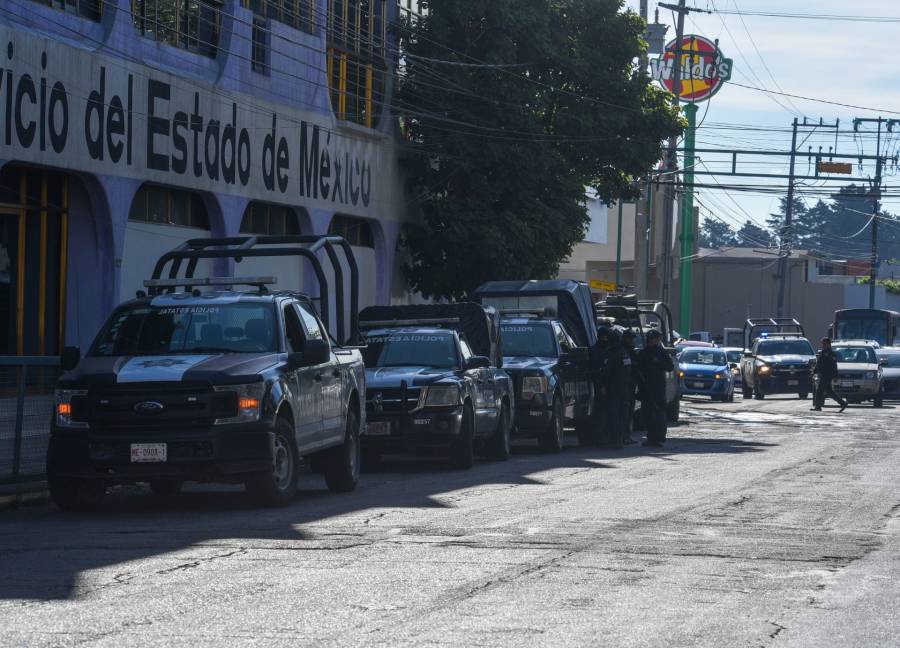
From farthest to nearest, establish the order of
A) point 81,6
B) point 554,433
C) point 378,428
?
point 81,6 < point 554,433 < point 378,428

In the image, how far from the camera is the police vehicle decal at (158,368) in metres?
13.7

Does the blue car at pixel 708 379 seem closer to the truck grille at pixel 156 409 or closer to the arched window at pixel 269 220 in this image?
the arched window at pixel 269 220

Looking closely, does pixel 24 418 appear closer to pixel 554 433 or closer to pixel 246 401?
pixel 246 401

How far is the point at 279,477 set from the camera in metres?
14.3

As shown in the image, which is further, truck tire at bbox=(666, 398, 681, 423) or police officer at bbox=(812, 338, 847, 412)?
police officer at bbox=(812, 338, 847, 412)

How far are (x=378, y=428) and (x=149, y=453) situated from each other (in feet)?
18.8

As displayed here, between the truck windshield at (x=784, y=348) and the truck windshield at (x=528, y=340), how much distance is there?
26202mm

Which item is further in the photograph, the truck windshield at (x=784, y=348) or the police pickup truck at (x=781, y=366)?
the truck windshield at (x=784, y=348)

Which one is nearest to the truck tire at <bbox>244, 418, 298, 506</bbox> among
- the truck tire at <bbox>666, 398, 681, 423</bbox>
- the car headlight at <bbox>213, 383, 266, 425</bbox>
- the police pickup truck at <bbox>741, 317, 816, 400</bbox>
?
the car headlight at <bbox>213, 383, 266, 425</bbox>

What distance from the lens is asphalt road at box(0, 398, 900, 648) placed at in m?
7.97

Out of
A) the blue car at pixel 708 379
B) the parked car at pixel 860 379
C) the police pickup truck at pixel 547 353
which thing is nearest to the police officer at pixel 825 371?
the parked car at pixel 860 379

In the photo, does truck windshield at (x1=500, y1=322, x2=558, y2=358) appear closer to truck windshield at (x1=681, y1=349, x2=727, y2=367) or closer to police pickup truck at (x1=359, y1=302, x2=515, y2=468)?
police pickup truck at (x1=359, y1=302, x2=515, y2=468)

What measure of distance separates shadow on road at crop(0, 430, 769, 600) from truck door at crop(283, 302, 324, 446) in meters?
0.65

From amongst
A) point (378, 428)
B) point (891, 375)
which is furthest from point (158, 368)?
point (891, 375)
